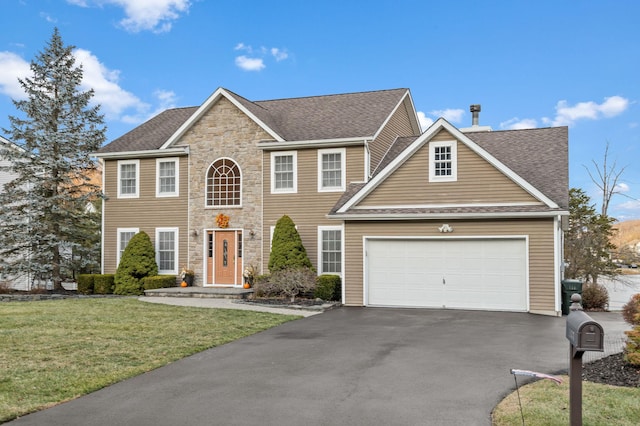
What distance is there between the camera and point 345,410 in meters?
6.48

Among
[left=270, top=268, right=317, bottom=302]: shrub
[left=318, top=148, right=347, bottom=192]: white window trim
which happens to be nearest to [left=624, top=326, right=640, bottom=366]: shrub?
[left=270, top=268, right=317, bottom=302]: shrub

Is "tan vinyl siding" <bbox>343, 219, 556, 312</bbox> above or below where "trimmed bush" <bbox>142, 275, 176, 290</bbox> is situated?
above

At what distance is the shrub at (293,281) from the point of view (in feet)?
59.4

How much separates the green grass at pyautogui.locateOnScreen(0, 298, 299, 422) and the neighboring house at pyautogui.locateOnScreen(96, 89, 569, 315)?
457cm

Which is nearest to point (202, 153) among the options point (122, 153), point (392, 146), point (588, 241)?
Result: point (122, 153)

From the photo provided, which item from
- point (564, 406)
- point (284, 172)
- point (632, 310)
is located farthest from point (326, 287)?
point (564, 406)

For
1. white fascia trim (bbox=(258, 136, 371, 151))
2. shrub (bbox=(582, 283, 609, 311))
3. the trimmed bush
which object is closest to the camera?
shrub (bbox=(582, 283, 609, 311))

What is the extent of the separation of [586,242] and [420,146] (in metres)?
14.9

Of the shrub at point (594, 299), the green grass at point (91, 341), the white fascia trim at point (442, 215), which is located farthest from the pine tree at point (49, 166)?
the shrub at point (594, 299)

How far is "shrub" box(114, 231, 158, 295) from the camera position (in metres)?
21.9

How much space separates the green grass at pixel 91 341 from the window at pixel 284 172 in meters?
6.68

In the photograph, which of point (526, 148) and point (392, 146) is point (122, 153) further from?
point (526, 148)

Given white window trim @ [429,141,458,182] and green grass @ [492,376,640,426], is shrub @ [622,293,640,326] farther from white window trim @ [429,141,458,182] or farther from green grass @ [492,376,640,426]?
white window trim @ [429,141,458,182]

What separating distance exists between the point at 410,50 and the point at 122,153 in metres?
12.4
